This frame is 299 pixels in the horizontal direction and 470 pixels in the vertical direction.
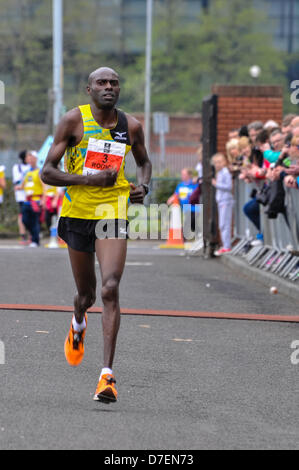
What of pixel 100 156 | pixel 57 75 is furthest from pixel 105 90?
pixel 57 75

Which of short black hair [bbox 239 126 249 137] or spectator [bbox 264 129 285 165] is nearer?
spectator [bbox 264 129 285 165]

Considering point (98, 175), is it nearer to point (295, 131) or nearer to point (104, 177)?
point (104, 177)

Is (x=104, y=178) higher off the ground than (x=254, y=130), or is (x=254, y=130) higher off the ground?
(x=254, y=130)

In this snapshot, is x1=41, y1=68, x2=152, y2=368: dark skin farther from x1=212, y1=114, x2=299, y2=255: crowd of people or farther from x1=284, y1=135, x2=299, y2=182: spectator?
x1=212, y1=114, x2=299, y2=255: crowd of people

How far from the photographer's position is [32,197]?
23000 millimetres

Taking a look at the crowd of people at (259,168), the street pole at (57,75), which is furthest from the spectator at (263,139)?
the street pole at (57,75)

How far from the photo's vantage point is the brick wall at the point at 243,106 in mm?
20781

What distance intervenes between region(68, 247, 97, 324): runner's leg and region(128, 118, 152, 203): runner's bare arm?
1.58 feet

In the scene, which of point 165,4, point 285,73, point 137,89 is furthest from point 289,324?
point 285,73

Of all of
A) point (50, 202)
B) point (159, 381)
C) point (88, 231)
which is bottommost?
point (50, 202)

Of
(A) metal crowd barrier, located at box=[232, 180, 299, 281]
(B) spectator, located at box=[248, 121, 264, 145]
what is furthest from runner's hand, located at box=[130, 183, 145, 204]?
(B) spectator, located at box=[248, 121, 264, 145]

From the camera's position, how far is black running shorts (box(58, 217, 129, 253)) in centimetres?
719

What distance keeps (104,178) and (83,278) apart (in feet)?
2.71

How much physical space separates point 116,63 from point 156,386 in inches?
2489
